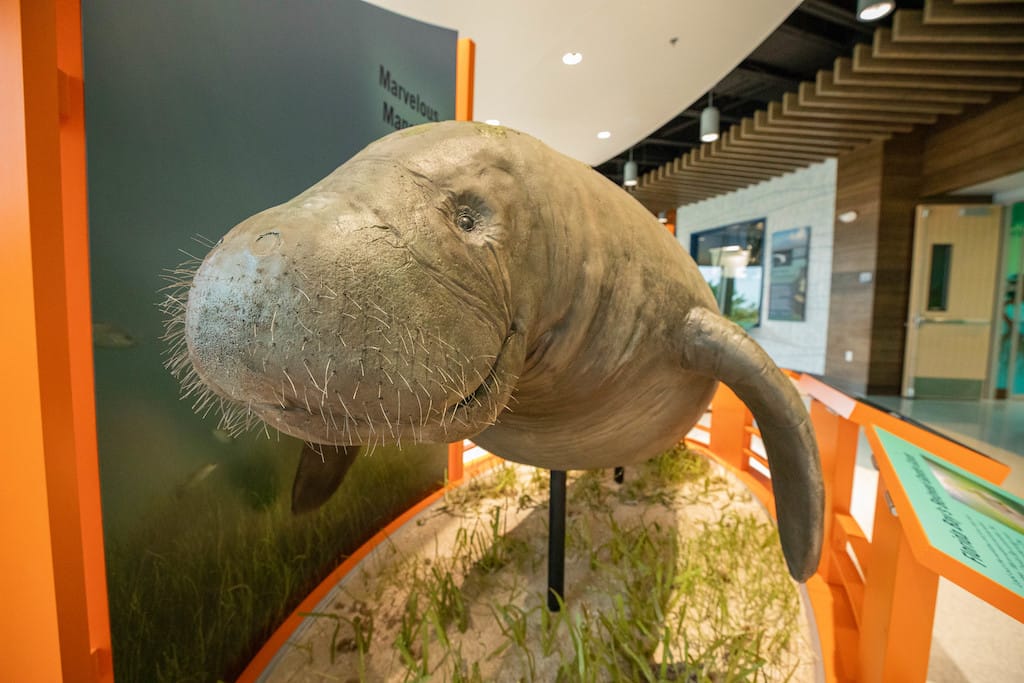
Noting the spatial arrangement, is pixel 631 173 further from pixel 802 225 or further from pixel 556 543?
pixel 556 543

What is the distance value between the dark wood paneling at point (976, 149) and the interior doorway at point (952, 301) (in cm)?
52

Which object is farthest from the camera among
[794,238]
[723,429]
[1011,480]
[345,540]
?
[794,238]

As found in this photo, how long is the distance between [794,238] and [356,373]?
1018 centimetres

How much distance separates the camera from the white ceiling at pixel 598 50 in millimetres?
3725

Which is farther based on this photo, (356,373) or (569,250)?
(569,250)

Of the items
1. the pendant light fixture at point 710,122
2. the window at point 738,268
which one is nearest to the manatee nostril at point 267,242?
the pendant light fixture at point 710,122

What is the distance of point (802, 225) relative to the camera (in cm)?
869

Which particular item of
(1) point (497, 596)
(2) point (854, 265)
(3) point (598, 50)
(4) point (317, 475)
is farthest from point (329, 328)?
(2) point (854, 265)

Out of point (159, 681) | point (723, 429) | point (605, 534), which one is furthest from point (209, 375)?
point (723, 429)

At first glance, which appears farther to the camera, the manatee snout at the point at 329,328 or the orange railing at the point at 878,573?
the orange railing at the point at 878,573

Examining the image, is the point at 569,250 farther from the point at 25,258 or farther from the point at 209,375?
the point at 25,258

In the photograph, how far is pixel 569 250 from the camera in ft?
3.47

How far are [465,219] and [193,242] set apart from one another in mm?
989

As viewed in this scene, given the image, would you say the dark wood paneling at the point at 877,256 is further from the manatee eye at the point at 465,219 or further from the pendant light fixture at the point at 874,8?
the manatee eye at the point at 465,219
